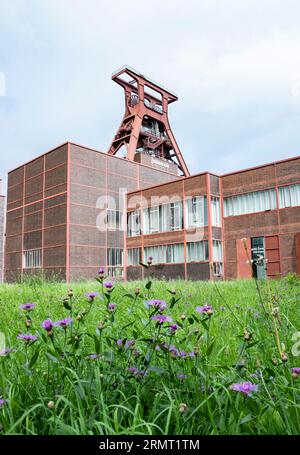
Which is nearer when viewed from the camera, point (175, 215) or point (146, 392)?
point (146, 392)

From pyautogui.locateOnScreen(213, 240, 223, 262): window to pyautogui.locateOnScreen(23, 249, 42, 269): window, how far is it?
1514 centimetres

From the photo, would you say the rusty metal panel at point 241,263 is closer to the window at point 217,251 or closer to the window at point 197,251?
the window at point 217,251

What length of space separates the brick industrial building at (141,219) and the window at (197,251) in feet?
0.23

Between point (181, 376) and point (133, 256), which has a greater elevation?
point (133, 256)

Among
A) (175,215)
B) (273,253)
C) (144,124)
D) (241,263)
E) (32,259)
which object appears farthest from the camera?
(144,124)

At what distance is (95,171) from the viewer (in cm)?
2834

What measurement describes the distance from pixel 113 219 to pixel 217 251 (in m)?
10.2

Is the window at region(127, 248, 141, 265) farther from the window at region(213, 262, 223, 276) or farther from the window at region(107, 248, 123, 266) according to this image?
the window at region(213, 262, 223, 276)

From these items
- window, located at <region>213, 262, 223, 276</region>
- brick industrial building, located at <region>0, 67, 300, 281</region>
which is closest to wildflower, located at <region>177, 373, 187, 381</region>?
brick industrial building, located at <region>0, 67, 300, 281</region>

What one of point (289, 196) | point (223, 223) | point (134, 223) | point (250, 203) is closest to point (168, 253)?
point (134, 223)

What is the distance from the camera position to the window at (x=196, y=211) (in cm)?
2333

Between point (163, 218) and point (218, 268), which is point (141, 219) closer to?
point (163, 218)

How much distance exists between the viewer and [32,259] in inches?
1174

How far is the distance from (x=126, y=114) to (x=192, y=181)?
23.2m
